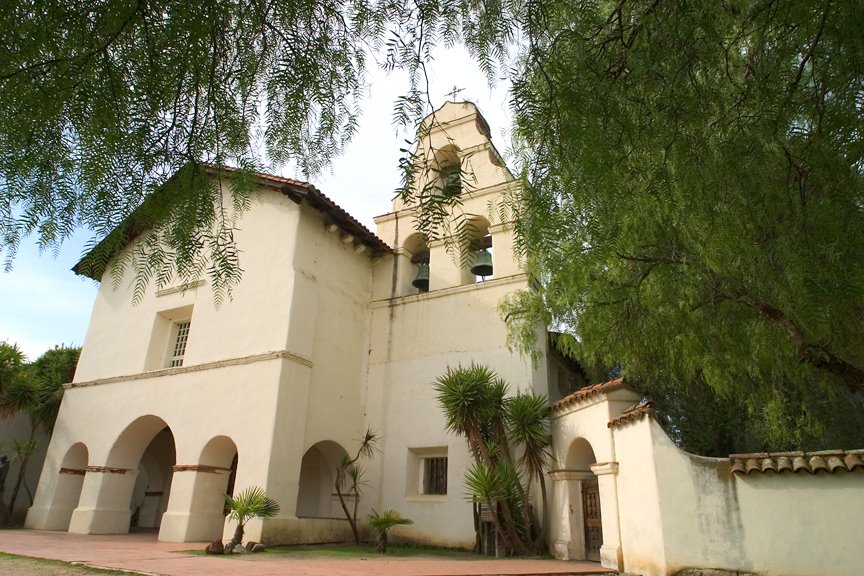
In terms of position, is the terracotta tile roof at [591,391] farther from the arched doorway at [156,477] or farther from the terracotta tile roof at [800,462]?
the arched doorway at [156,477]

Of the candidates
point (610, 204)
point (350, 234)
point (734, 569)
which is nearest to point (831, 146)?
point (610, 204)

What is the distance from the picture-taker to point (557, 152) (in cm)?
347

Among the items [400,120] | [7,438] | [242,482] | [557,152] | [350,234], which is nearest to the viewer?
[400,120]

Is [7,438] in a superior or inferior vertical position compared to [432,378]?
inferior

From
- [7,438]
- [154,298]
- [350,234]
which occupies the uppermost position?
[350,234]

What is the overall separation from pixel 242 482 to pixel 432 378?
481cm

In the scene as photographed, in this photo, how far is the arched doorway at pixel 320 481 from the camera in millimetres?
13469

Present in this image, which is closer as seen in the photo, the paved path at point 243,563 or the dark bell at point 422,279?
the paved path at point 243,563

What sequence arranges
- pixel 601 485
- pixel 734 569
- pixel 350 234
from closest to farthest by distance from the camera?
pixel 734 569, pixel 601 485, pixel 350 234

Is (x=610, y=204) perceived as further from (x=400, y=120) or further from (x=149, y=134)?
(x=149, y=134)

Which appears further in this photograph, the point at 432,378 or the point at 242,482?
the point at 432,378

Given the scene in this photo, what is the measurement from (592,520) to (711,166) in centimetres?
808

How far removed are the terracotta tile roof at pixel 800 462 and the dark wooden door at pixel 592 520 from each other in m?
3.43

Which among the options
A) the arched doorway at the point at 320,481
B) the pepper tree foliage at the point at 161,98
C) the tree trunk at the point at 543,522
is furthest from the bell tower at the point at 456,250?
the pepper tree foliage at the point at 161,98
